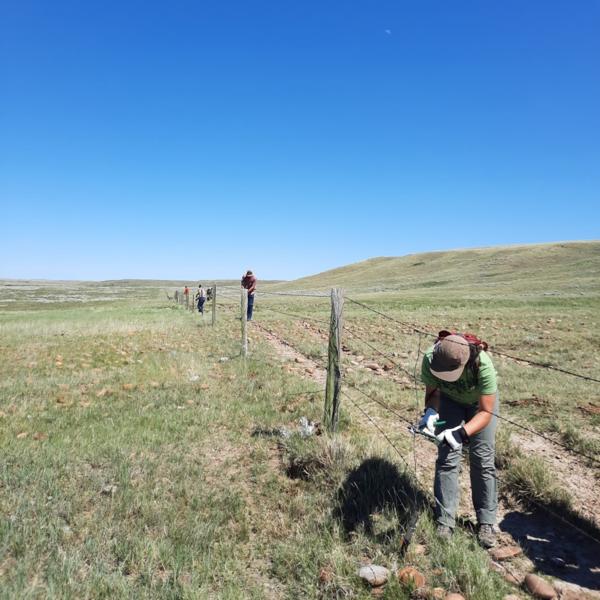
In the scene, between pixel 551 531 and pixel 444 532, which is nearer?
pixel 444 532

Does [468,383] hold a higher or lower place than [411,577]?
higher

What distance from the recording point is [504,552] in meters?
3.42

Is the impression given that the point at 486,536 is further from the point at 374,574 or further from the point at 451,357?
the point at 451,357

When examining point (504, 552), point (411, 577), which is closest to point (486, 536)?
point (504, 552)

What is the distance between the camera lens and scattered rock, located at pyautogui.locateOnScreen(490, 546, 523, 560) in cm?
340

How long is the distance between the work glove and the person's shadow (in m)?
0.70

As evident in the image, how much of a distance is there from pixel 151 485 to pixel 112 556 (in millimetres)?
948

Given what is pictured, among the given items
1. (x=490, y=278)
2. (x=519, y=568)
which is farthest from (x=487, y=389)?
(x=490, y=278)

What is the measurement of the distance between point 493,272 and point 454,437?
55.6m

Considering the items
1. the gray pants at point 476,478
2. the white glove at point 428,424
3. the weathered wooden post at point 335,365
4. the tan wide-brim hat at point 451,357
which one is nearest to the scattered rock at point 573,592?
the gray pants at point 476,478

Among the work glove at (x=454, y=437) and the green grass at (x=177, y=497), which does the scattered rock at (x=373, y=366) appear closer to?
the green grass at (x=177, y=497)

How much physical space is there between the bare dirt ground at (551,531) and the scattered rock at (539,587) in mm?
108

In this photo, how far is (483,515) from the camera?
12.0 feet

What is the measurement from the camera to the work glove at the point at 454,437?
10.8ft
